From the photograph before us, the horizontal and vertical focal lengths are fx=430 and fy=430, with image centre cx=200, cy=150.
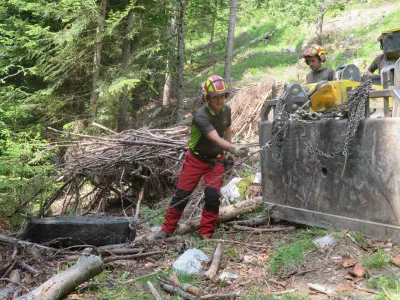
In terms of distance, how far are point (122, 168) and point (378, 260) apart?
523cm

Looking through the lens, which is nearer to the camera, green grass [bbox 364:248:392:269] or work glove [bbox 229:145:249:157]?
green grass [bbox 364:248:392:269]

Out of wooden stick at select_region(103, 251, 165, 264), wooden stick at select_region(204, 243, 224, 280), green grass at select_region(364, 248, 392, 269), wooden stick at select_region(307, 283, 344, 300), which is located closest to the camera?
wooden stick at select_region(307, 283, 344, 300)

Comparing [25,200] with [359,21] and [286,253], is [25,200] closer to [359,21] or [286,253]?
[286,253]

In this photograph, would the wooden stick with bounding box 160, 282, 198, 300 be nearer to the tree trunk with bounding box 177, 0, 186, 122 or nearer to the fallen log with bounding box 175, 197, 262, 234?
the fallen log with bounding box 175, 197, 262, 234

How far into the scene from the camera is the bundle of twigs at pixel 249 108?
35.7 feet

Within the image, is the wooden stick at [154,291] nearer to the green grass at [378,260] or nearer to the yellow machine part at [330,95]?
the green grass at [378,260]

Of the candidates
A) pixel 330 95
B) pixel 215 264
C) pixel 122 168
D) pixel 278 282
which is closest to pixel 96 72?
pixel 122 168

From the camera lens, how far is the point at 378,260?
12.6 ft

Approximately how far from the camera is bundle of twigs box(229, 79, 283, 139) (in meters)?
10.9

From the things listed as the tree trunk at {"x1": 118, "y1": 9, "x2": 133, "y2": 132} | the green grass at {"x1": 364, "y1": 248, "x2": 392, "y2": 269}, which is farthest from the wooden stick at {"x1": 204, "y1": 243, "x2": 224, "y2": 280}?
the tree trunk at {"x1": 118, "y1": 9, "x2": 133, "y2": 132}

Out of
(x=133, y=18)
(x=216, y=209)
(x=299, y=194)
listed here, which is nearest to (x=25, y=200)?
(x=216, y=209)

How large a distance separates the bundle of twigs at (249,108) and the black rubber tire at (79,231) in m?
5.53

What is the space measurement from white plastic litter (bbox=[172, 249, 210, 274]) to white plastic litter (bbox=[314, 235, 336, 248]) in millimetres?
1181

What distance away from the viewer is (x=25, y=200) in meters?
7.61
